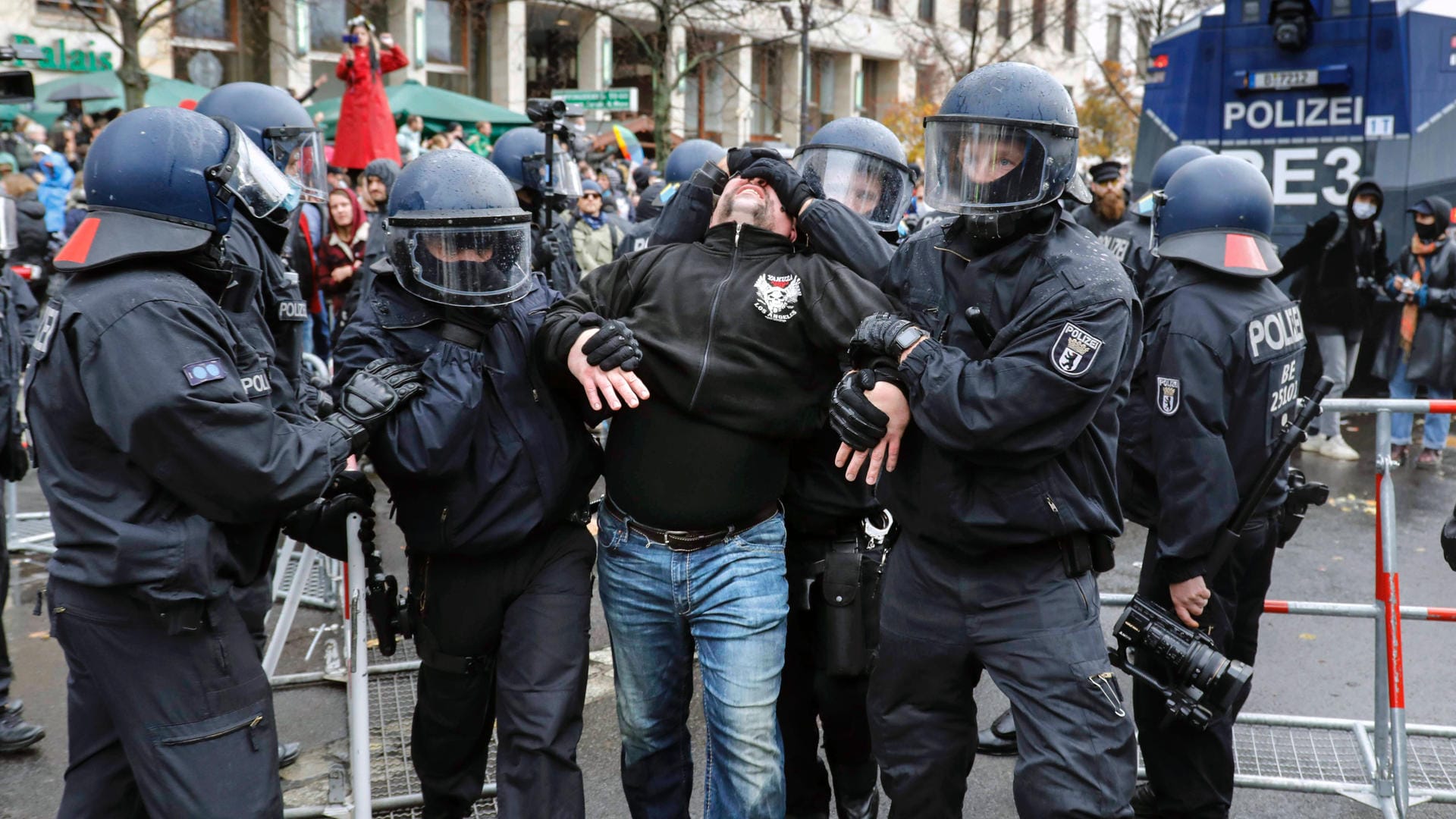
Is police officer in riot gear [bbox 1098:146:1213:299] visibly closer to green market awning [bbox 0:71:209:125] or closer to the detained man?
the detained man

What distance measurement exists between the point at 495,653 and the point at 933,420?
4.57ft

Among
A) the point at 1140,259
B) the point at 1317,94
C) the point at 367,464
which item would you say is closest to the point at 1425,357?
the point at 1317,94

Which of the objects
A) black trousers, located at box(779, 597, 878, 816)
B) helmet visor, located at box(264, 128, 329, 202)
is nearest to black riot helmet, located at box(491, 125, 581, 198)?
helmet visor, located at box(264, 128, 329, 202)

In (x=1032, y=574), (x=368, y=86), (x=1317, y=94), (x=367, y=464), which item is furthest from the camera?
(x=1317, y=94)

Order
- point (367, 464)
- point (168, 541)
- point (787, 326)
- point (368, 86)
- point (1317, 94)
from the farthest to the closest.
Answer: point (1317, 94) < point (368, 86) < point (367, 464) < point (787, 326) < point (168, 541)

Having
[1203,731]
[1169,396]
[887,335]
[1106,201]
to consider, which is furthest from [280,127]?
[1106,201]

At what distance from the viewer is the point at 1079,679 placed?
9.43 ft

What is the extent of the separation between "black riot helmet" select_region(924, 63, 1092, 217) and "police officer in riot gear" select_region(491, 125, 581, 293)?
11.7ft

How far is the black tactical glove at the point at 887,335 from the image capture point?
9.64ft

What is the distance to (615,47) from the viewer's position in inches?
1259

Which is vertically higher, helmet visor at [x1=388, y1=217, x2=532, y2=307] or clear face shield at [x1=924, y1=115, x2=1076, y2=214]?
clear face shield at [x1=924, y1=115, x2=1076, y2=214]

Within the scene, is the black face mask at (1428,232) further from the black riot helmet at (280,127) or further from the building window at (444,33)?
the building window at (444,33)

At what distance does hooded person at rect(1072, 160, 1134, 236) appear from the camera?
8977 millimetres

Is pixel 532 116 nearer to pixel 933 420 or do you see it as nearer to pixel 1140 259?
pixel 1140 259
